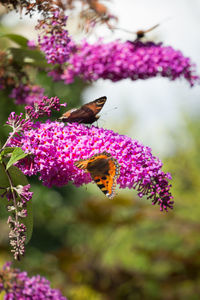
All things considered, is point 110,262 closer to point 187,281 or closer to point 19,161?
point 187,281

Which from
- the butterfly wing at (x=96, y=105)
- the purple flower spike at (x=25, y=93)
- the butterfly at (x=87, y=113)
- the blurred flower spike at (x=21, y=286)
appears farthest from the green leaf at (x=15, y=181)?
the purple flower spike at (x=25, y=93)

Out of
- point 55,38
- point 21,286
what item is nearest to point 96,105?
point 55,38

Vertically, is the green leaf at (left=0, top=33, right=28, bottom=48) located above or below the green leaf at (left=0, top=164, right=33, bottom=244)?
above

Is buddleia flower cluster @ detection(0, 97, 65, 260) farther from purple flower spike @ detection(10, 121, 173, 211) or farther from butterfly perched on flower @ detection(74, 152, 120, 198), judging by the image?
butterfly perched on flower @ detection(74, 152, 120, 198)

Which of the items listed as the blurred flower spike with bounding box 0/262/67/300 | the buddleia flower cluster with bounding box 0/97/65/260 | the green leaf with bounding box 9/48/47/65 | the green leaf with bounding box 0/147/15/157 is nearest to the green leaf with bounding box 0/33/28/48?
the green leaf with bounding box 9/48/47/65

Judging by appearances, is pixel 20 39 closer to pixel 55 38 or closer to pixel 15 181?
pixel 55 38

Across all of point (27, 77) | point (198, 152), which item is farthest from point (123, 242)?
point (27, 77)
